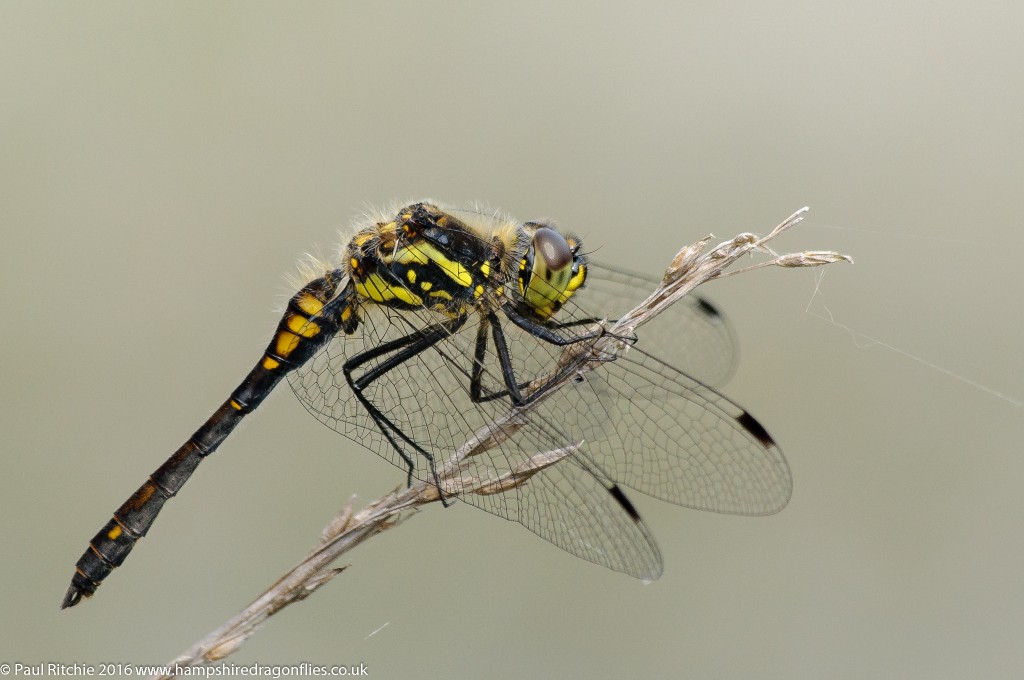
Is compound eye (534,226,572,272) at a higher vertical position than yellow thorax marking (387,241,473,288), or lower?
lower

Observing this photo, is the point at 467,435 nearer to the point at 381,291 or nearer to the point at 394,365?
the point at 394,365

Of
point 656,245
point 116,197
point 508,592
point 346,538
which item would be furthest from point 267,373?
point 116,197

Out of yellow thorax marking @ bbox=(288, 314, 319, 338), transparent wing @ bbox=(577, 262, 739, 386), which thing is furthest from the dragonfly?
transparent wing @ bbox=(577, 262, 739, 386)

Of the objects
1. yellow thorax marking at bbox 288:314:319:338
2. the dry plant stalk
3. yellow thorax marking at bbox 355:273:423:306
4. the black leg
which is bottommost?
the dry plant stalk

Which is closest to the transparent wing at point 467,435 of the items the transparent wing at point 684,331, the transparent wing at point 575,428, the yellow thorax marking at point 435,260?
the transparent wing at point 575,428

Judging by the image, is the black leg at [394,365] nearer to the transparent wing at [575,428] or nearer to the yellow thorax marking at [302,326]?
the transparent wing at [575,428]

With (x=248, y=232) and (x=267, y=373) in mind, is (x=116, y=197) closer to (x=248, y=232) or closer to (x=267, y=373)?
(x=248, y=232)

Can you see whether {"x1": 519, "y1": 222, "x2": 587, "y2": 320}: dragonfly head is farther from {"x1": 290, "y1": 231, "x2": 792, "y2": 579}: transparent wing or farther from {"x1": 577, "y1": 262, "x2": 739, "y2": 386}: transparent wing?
{"x1": 577, "y1": 262, "x2": 739, "y2": 386}: transparent wing
